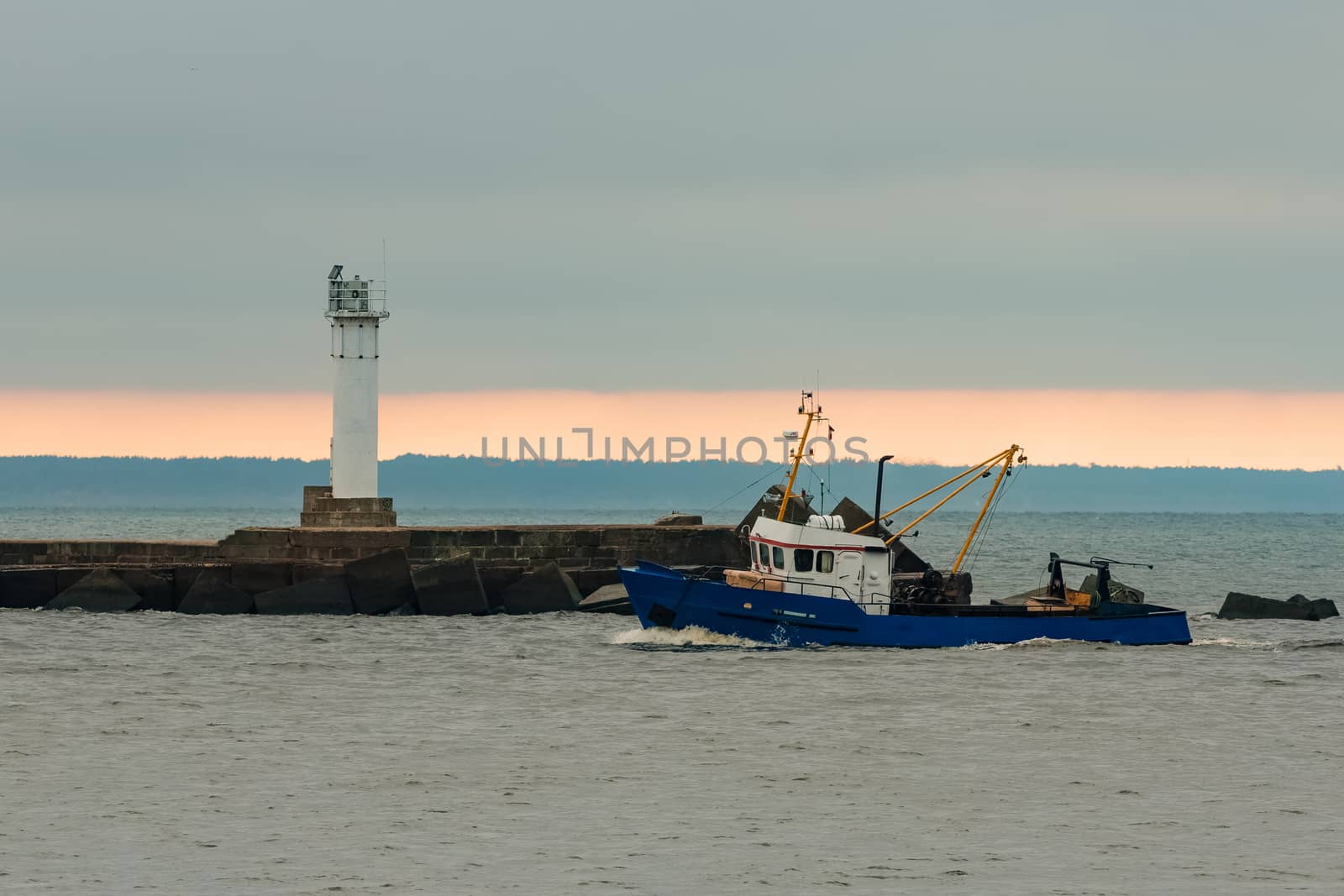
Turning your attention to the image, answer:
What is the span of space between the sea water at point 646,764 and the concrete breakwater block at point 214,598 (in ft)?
7.14

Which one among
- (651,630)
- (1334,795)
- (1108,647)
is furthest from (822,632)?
(1334,795)

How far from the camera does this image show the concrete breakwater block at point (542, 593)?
139 ft

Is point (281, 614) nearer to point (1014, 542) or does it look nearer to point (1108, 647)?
point (1108, 647)

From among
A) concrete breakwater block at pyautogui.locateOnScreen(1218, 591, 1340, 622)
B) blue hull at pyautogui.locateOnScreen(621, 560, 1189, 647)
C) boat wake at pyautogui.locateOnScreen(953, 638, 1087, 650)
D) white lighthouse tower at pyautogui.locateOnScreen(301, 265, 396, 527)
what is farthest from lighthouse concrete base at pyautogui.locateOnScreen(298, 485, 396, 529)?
concrete breakwater block at pyautogui.locateOnScreen(1218, 591, 1340, 622)

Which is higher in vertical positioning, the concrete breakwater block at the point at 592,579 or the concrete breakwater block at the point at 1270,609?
the concrete breakwater block at the point at 592,579

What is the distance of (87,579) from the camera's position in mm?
41500

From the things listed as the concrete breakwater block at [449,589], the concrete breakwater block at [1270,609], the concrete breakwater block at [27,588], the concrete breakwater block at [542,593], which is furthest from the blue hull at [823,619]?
the concrete breakwater block at [27,588]

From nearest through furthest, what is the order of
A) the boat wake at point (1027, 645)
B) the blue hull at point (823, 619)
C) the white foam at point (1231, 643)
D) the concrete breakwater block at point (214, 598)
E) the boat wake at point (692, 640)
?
1. the blue hull at point (823, 619)
2. the boat wake at point (692, 640)
3. the boat wake at point (1027, 645)
4. the white foam at point (1231, 643)
5. the concrete breakwater block at point (214, 598)

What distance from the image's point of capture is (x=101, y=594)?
41.5m

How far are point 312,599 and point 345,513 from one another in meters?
2.61

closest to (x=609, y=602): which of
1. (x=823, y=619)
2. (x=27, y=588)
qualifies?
(x=823, y=619)

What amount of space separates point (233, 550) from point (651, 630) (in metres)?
12.1

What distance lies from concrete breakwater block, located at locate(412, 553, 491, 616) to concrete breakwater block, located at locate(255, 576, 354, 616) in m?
1.77

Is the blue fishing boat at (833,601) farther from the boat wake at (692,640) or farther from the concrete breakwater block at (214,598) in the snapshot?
the concrete breakwater block at (214,598)
